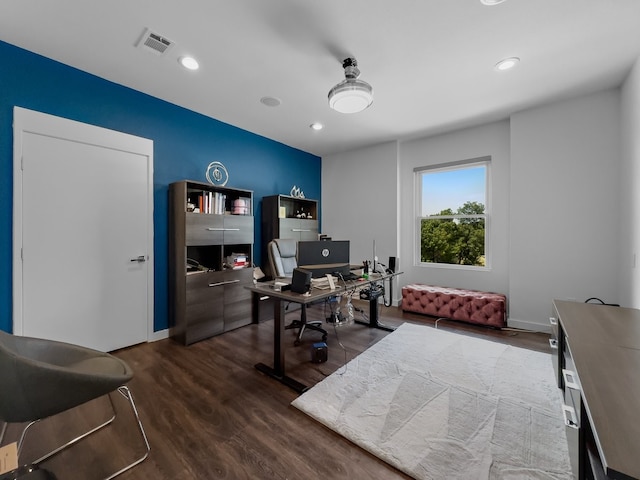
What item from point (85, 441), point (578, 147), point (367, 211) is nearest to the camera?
point (85, 441)

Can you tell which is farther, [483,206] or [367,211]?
[367,211]

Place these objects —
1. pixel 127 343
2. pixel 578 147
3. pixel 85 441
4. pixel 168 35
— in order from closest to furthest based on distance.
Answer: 1. pixel 85 441
2. pixel 168 35
3. pixel 127 343
4. pixel 578 147

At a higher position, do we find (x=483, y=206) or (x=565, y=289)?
(x=483, y=206)

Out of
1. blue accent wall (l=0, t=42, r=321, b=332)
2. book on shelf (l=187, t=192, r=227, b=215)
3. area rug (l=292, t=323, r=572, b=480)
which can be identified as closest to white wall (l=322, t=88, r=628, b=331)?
area rug (l=292, t=323, r=572, b=480)

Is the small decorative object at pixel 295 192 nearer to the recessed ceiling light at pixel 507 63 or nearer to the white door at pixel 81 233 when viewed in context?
the white door at pixel 81 233

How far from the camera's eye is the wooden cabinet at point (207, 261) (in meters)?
2.91

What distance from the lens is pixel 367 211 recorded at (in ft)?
15.9

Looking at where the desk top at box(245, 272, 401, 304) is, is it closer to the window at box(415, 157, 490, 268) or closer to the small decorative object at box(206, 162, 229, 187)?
the small decorative object at box(206, 162, 229, 187)

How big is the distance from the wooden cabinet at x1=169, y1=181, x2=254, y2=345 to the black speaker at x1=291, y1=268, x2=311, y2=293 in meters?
1.18

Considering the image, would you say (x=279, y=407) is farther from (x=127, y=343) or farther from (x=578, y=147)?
(x=578, y=147)

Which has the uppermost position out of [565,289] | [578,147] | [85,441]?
[578,147]

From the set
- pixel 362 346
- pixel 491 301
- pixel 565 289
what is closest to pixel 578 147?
pixel 565 289

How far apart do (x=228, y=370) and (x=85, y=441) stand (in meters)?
0.99

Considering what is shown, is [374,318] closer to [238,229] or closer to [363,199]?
[238,229]
